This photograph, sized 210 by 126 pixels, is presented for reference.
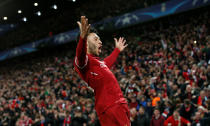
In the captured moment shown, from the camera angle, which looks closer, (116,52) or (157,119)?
(116,52)

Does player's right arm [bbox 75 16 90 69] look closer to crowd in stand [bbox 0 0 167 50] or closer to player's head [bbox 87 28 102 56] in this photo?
player's head [bbox 87 28 102 56]

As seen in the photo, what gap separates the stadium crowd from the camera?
7.61 meters

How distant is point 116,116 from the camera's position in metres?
2.66

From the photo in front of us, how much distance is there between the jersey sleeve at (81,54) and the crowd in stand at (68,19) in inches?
644

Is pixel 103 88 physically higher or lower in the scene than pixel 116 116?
higher

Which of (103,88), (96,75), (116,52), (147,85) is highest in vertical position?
(116,52)

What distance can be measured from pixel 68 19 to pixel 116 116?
22.7 meters

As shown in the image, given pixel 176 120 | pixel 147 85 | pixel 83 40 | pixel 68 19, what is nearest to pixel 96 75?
pixel 83 40

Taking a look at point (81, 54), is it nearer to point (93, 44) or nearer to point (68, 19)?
point (93, 44)

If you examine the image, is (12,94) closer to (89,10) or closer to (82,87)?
(82,87)

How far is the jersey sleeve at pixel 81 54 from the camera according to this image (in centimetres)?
253

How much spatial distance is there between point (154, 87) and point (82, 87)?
513 cm

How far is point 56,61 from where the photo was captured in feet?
77.1

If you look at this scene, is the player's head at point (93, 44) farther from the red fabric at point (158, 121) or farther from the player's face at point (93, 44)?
the red fabric at point (158, 121)
